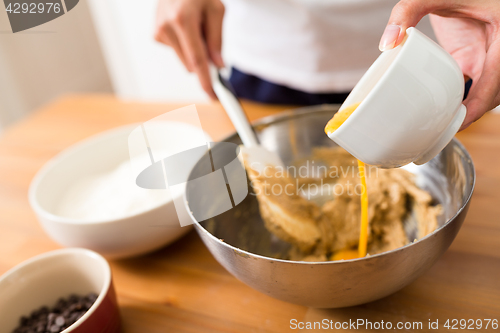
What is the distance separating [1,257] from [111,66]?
71.7 inches

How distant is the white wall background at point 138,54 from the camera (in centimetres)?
212

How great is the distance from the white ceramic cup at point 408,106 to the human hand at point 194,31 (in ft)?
1.43

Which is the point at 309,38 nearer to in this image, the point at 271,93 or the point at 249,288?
the point at 271,93

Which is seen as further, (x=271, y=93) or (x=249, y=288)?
(x=271, y=93)

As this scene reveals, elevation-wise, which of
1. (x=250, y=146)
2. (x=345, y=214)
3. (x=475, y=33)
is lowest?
(x=345, y=214)

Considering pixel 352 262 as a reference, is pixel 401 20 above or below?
above

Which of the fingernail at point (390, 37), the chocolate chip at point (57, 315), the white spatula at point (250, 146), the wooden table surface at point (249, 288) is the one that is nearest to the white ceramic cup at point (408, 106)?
the fingernail at point (390, 37)

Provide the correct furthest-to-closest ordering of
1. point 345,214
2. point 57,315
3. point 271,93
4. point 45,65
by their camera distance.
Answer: point 45,65 → point 271,93 → point 345,214 → point 57,315

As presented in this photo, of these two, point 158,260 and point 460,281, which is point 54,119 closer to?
point 158,260

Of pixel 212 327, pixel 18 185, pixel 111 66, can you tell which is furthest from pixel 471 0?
pixel 111 66

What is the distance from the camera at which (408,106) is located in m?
0.34

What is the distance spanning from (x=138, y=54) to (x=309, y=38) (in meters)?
1.63

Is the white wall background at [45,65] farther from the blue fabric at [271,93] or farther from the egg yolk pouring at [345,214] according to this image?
the egg yolk pouring at [345,214]

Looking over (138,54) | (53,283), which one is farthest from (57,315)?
(138,54)
